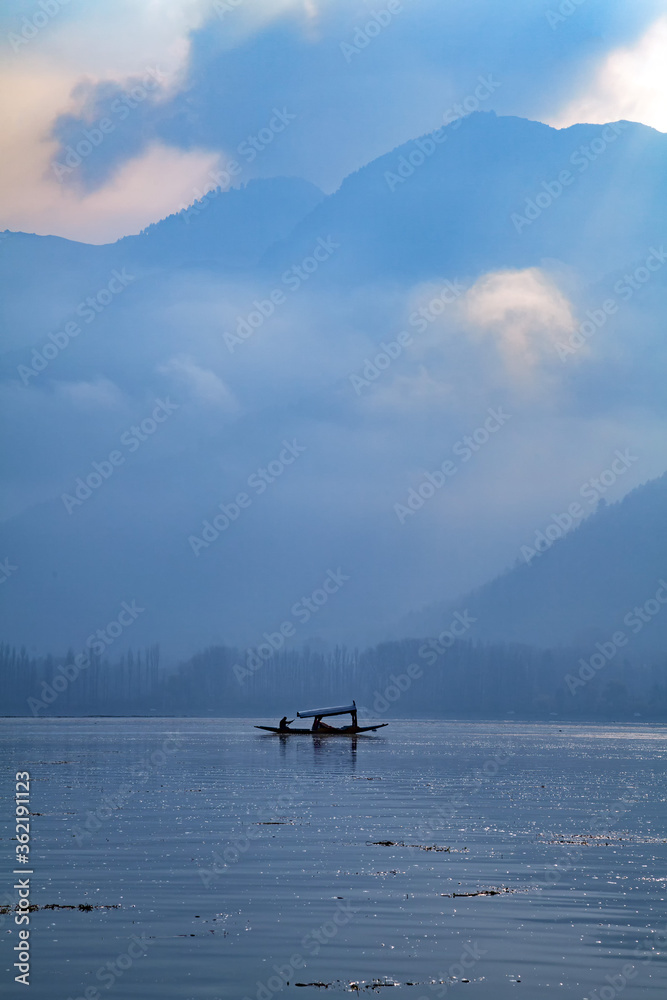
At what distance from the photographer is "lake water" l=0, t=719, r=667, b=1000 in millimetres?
24922

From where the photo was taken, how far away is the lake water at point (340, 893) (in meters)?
24.9

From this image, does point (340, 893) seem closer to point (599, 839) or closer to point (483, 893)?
point (483, 893)

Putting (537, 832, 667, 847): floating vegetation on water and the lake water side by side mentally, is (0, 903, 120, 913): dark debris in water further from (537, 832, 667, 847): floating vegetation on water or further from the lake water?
(537, 832, 667, 847): floating vegetation on water

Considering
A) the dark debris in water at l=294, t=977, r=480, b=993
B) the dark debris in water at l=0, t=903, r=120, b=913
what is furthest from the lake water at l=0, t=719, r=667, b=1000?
the dark debris in water at l=0, t=903, r=120, b=913

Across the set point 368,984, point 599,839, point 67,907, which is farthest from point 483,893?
point 599,839

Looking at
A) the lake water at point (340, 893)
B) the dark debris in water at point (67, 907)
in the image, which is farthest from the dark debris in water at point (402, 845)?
the dark debris in water at point (67, 907)

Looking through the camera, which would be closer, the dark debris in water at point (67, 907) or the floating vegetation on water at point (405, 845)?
the dark debris in water at point (67, 907)

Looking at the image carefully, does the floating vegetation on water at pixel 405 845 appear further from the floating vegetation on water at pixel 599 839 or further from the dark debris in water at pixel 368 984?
the dark debris in water at pixel 368 984

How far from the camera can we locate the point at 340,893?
112ft

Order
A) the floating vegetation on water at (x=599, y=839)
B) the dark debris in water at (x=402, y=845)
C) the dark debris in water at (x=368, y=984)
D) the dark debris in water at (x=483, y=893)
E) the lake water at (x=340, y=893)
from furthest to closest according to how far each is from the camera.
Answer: the floating vegetation on water at (x=599, y=839) → the dark debris in water at (x=402, y=845) → the dark debris in water at (x=483, y=893) → the lake water at (x=340, y=893) → the dark debris in water at (x=368, y=984)

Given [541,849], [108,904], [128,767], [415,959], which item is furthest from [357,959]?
[128,767]

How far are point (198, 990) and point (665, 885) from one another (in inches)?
736

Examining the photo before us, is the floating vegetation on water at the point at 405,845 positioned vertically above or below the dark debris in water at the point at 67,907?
below

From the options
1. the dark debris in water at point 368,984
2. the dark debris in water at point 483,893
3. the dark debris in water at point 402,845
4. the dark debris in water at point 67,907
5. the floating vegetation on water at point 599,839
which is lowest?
the floating vegetation on water at point 599,839
